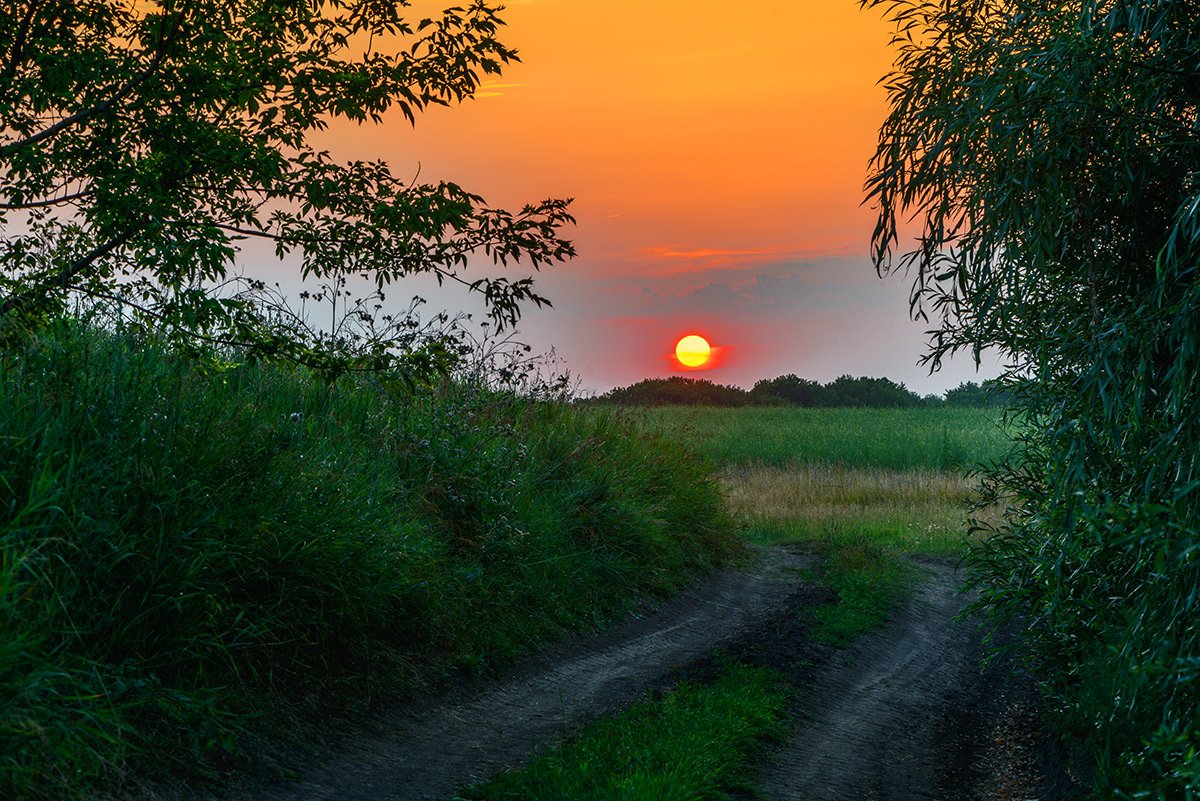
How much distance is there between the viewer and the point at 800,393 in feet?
260

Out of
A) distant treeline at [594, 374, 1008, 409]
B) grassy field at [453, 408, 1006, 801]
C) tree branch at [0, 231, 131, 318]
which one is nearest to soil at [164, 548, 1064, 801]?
grassy field at [453, 408, 1006, 801]

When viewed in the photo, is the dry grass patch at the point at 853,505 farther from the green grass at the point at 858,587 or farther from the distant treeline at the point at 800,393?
the distant treeline at the point at 800,393

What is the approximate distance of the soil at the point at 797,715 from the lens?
22.7 feet

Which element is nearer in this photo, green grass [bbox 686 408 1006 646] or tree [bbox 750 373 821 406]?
green grass [bbox 686 408 1006 646]

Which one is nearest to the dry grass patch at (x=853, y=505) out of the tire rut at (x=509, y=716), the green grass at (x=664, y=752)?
the tire rut at (x=509, y=716)

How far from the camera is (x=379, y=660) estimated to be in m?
8.12

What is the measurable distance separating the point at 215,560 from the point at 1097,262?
6.68 meters

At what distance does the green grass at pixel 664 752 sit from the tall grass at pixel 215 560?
5.56 feet

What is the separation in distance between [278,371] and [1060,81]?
874 centimetres

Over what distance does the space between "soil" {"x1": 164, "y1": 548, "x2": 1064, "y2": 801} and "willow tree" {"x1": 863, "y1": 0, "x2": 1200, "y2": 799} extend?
1145mm

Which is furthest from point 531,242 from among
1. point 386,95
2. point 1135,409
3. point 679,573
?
point 679,573

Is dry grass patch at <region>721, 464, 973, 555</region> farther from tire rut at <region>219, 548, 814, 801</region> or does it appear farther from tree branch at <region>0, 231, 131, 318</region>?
tree branch at <region>0, 231, 131, 318</region>

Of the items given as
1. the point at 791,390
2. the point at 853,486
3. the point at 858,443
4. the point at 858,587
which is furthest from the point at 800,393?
the point at 858,587

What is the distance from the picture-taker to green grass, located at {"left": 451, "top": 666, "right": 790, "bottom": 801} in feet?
20.5
